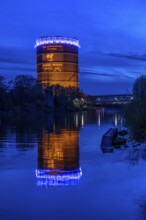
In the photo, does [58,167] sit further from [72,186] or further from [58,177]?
[72,186]

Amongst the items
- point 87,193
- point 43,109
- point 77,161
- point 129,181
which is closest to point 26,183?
point 87,193

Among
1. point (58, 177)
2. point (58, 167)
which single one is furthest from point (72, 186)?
point (58, 167)

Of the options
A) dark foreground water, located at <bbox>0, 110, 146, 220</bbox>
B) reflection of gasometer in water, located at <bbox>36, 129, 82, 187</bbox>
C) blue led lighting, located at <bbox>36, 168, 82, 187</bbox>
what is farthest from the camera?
reflection of gasometer in water, located at <bbox>36, 129, 82, 187</bbox>

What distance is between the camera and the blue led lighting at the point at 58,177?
15905 mm

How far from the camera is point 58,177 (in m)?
17.4

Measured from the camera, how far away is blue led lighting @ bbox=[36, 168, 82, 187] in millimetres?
15905

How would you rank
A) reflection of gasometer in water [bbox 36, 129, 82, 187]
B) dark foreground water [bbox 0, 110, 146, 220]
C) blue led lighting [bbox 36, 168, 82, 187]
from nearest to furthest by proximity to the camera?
dark foreground water [bbox 0, 110, 146, 220]
blue led lighting [bbox 36, 168, 82, 187]
reflection of gasometer in water [bbox 36, 129, 82, 187]

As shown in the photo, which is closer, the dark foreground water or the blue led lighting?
→ the dark foreground water

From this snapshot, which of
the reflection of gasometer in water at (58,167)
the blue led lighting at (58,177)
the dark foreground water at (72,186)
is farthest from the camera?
the reflection of gasometer in water at (58,167)

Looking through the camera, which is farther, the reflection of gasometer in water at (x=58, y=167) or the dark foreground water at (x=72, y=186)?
the reflection of gasometer in water at (x=58, y=167)

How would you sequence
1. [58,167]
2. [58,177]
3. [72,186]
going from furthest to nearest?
[58,167]
[58,177]
[72,186]

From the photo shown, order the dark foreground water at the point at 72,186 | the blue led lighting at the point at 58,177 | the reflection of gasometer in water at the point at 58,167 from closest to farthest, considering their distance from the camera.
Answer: the dark foreground water at the point at 72,186, the blue led lighting at the point at 58,177, the reflection of gasometer in water at the point at 58,167

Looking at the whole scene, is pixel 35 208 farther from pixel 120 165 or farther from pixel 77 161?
pixel 77 161

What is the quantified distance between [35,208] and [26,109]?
115 m
